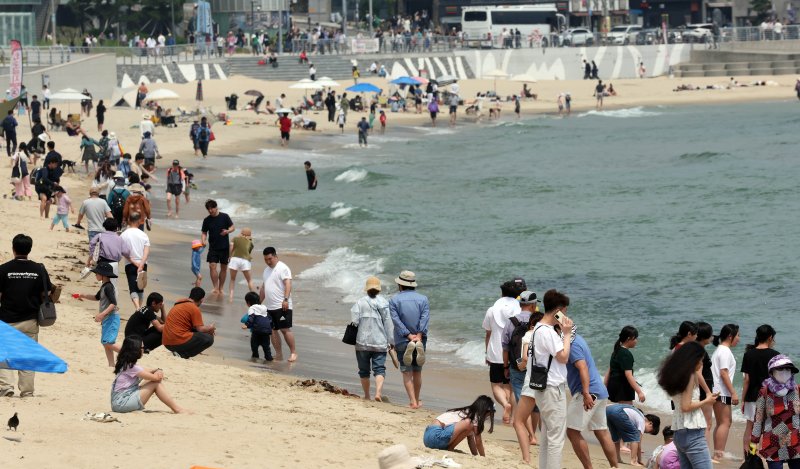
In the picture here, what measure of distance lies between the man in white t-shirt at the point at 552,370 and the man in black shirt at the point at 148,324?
4.50 metres

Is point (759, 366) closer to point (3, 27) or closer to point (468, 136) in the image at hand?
point (468, 136)

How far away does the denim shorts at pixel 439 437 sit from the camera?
414 inches

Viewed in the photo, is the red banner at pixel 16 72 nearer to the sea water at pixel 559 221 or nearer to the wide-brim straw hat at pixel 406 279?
the sea water at pixel 559 221

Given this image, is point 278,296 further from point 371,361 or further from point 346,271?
point 346,271

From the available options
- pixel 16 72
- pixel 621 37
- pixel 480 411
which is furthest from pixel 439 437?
pixel 621 37

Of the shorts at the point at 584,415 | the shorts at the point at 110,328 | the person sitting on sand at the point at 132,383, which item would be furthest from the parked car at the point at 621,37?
the person sitting on sand at the point at 132,383

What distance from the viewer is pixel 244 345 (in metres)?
16.0

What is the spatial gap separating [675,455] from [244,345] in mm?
7327

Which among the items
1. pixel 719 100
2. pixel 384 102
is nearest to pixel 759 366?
pixel 384 102

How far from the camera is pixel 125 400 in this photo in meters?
10.6

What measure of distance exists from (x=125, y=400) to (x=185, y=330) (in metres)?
2.83

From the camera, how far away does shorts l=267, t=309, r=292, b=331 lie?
49.4 ft

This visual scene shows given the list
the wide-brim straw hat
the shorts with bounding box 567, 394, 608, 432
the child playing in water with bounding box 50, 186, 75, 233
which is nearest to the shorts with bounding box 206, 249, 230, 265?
the child playing in water with bounding box 50, 186, 75, 233

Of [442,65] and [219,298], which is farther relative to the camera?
[442,65]
